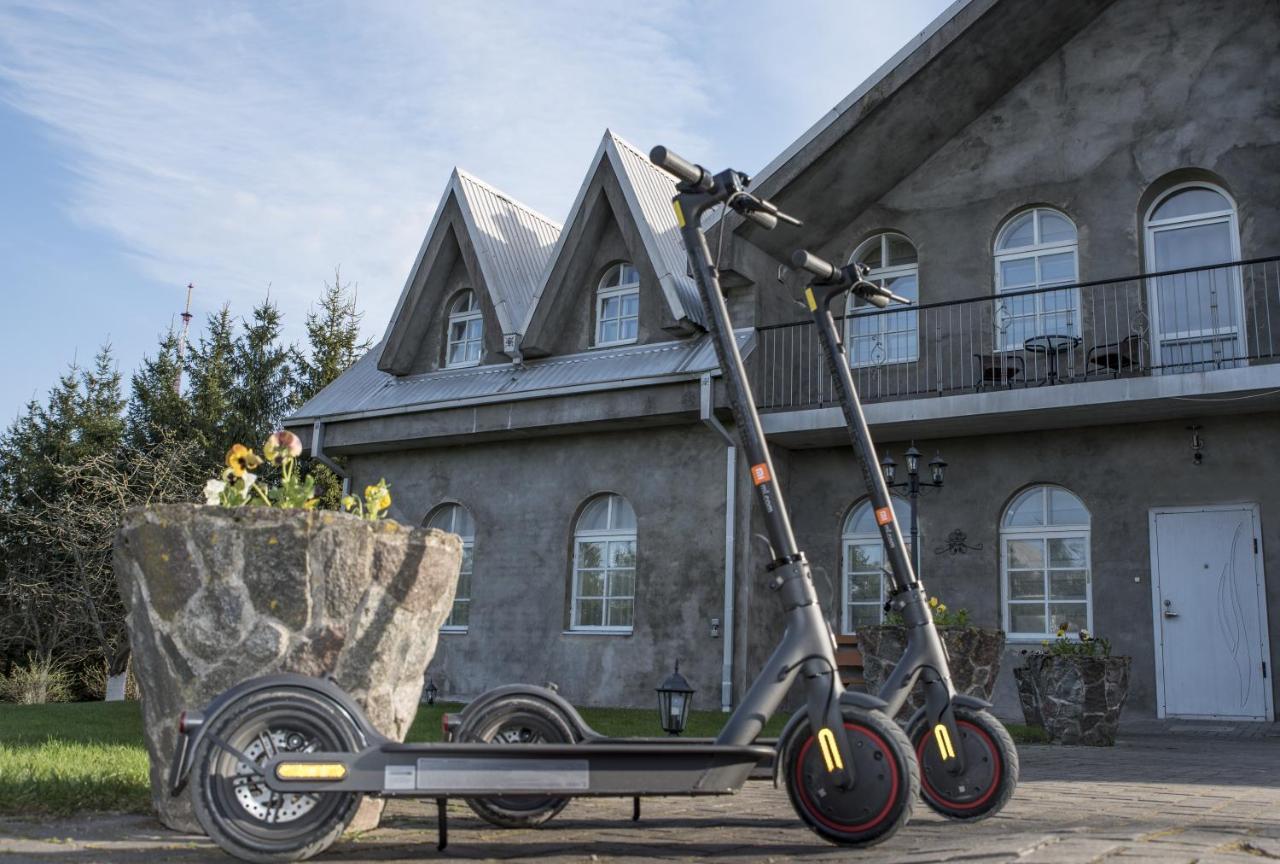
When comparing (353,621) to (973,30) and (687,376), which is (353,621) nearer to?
(687,376)

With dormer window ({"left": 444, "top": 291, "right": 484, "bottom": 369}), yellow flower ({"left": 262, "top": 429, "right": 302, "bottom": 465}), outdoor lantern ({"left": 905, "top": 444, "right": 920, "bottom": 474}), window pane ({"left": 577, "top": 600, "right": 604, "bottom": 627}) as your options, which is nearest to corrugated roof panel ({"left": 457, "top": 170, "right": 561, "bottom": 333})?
dormer window ({"left": 444, "top": 291, "right": 484, "bottom": 369})

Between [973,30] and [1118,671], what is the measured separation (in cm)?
762

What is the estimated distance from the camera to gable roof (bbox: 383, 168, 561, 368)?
1637 cm

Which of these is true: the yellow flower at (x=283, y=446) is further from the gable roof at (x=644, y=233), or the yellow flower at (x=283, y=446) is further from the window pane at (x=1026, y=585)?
the window pane at (x=1026, y=585)

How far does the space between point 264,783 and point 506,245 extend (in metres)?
14.6

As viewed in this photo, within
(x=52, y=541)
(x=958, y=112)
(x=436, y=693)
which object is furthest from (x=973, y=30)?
(x=52, y=541)

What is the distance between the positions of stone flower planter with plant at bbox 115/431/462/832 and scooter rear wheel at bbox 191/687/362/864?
0.54 meters

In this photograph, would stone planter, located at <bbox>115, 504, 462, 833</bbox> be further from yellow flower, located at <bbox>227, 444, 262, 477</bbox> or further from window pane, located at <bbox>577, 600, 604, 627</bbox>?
window pane, located at <bbox>577, 600, 604, 627</bbox>

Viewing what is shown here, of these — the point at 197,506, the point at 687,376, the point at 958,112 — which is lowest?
the point at 197,506

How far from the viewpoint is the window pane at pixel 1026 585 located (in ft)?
42.4

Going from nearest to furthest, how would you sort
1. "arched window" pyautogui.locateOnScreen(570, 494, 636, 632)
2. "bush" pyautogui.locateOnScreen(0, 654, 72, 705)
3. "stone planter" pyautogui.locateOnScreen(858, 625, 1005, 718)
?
1. "stone planter" pyautogui.locateOnScreen(858, 625, 1005, 718)
2. "arched window" pyautogui.locateOnScreen(570, 494, 636, 632)
3. "bush" pyautogui.locateOnScreen(0, 654, 72, 705)

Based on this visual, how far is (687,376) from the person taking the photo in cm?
1370

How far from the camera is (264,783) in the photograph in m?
3.60

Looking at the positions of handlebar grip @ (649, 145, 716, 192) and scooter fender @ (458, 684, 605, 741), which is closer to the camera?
handlebar grip @ (649, 145, 716, 192)
